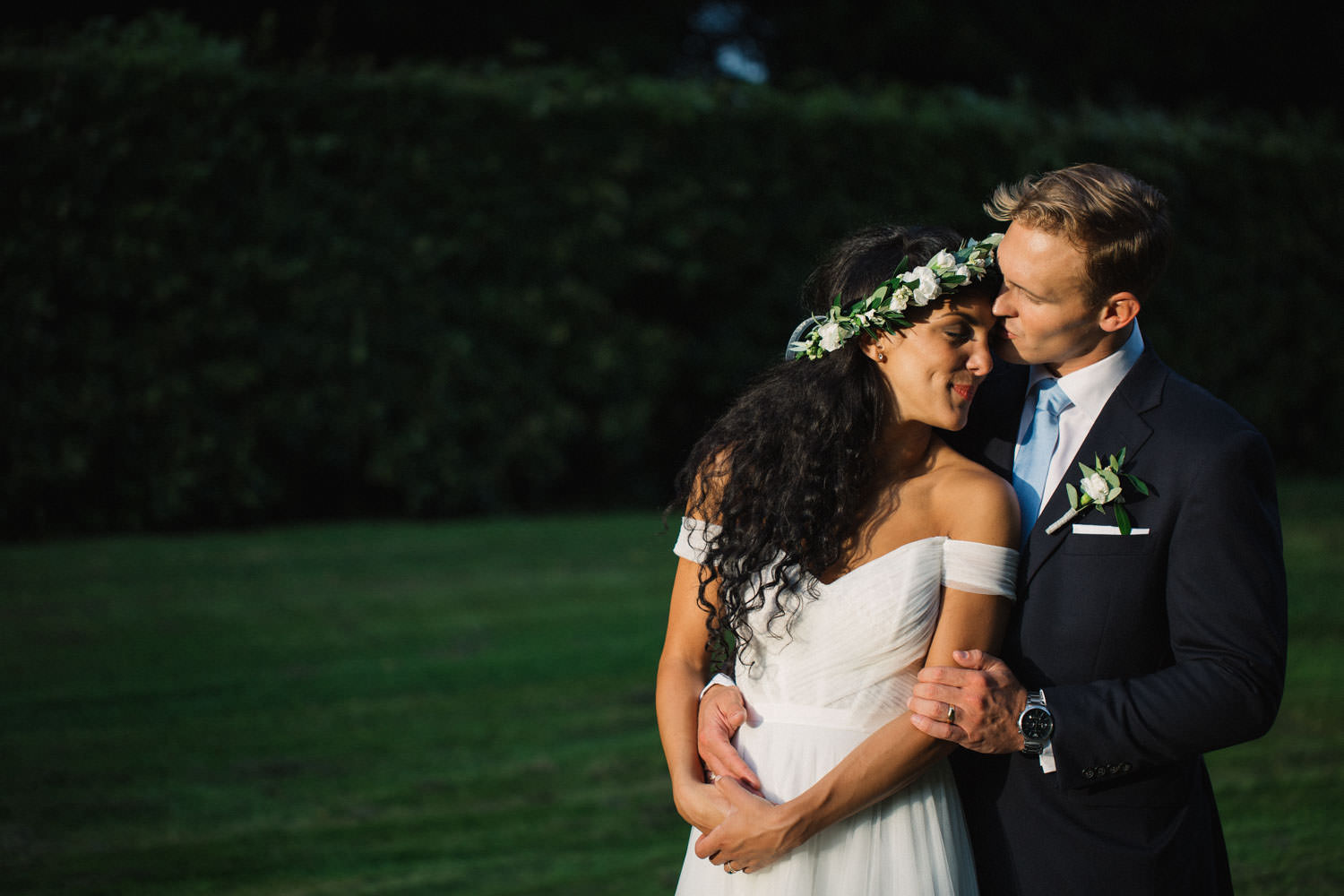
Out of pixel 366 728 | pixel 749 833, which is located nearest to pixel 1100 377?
pixel 749 833

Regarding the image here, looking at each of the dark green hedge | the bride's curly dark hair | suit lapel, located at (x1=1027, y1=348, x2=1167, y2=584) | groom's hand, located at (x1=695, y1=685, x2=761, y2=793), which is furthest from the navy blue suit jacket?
the dark green hedge

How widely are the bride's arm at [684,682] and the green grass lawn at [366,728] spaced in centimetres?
199

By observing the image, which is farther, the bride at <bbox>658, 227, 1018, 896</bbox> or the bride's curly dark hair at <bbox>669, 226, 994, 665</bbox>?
the bride's curly dark hair at <bbox>669, 226, 994, 665</bbox>

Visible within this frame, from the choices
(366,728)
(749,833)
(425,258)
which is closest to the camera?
(749,833)

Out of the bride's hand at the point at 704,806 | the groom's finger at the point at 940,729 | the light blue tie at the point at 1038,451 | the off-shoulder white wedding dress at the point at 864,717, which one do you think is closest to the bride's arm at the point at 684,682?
the bride's hand at the point at 704,806

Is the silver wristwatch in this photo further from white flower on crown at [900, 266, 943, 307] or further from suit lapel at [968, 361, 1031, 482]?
white flower on crown at [900, 266, 943, 307]

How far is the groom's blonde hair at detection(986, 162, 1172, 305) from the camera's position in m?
2.58

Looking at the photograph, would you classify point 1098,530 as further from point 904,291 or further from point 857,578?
point 904,291

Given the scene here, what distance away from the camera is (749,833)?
260cm

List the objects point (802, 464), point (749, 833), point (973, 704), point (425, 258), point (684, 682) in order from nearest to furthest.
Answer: point (973, 704)
point (749, 833)
point (802, 464)
point (684, 682)
point (425, 258)

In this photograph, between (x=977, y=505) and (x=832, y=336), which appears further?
(x=832, y=336)

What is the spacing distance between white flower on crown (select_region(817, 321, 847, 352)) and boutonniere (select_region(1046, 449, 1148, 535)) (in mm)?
575

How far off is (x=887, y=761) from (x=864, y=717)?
0.47ft

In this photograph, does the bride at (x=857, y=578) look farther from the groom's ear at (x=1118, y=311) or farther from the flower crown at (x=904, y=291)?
the groom's ear at (x=1118, y=311)
